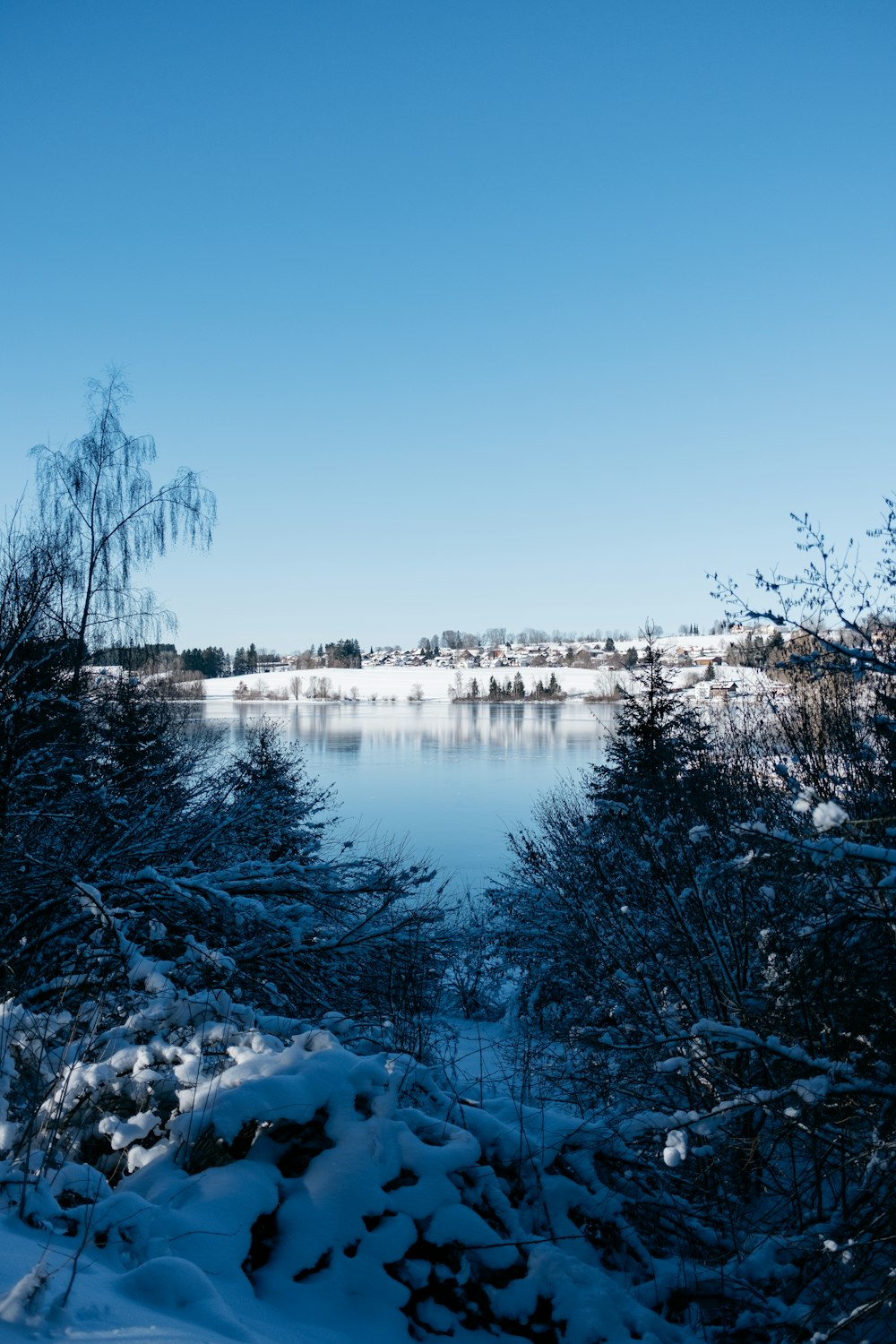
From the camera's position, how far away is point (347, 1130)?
10.8 ft

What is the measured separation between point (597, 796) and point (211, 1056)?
338 inches

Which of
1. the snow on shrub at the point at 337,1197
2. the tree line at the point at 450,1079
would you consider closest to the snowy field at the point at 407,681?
the tree line at the point at 450,1079

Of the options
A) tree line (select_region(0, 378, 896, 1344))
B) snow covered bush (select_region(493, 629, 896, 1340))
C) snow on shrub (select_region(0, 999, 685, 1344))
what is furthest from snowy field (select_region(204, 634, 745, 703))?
snow on shrub (select_region(0, 999, 685, 1344))

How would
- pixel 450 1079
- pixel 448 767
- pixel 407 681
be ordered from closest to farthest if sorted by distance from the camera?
pixel 450 1079 → pixel 448 767 → pixel 407 681

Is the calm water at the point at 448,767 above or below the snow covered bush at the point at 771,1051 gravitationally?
below

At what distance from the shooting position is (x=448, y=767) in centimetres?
4447

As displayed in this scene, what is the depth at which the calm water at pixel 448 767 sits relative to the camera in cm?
2578

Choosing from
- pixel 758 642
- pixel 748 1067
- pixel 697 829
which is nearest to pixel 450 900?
pixel 758 642

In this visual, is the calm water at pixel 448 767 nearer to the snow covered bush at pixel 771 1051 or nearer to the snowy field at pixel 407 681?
the snow covered bush at pixel 771 1051

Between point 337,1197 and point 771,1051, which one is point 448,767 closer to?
point 771,1051

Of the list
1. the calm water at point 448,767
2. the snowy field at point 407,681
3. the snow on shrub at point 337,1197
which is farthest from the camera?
the snowy field at point 407,681

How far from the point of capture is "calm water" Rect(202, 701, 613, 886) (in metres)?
25.8

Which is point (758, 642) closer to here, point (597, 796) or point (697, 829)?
point (597, 796)

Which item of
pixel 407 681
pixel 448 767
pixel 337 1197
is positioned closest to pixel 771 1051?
pixel 337 1197
